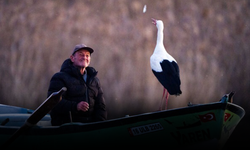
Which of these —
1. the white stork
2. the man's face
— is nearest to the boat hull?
the man's face

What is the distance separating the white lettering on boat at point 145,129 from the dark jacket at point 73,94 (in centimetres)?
49

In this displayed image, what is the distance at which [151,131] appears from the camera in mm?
2092

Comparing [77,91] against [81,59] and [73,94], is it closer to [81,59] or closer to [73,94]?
[73,94]

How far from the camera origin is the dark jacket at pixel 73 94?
2.34m

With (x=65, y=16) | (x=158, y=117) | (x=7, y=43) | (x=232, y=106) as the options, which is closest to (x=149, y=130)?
(x=158, y=117)

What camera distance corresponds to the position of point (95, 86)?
258 cm

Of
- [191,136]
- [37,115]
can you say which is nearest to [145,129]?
[191,136]

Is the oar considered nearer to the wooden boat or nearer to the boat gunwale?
the wooden boat

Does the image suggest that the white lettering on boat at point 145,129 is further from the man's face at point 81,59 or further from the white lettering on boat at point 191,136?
the man's face at point 81,59

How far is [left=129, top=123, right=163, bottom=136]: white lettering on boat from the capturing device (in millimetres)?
2081

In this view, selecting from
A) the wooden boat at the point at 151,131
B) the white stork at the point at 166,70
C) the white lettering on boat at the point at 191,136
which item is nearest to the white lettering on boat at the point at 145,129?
the wooden boat at the point at 151,131

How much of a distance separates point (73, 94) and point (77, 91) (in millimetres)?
41

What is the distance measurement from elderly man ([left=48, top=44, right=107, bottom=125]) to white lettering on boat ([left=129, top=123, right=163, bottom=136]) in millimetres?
460

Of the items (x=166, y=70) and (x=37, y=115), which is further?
(x=166, y=70)
